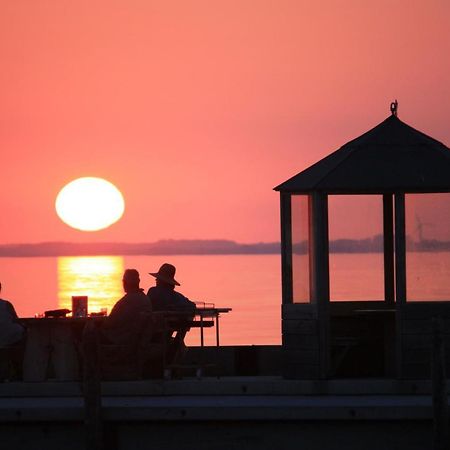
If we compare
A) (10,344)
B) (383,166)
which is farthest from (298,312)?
(10,344)

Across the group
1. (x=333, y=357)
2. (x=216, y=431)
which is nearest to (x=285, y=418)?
(x=216, y=431)

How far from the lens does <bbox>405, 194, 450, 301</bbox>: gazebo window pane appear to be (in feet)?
51.3

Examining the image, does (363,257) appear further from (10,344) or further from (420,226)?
(10,344)

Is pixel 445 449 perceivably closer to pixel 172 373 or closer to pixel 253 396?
pixel 253 396

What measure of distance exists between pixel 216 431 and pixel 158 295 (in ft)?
8.34

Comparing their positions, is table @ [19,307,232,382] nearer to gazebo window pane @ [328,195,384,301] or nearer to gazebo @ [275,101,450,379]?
gazebo @ [275,101,450,379]

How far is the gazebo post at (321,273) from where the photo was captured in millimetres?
15711

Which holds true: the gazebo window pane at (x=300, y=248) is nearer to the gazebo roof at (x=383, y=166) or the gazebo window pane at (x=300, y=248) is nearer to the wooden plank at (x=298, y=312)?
the wooden plank at (x=298, y=312)

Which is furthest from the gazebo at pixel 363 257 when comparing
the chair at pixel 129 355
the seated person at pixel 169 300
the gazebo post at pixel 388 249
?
the chair at pixel 129 355

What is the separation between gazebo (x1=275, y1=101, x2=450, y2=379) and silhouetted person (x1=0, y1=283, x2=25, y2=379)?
2713 millimetres

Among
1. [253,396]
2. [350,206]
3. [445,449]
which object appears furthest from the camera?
[350,206]

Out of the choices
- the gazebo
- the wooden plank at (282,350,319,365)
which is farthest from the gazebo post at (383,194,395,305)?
the wooden plank at (282,350,319,365)

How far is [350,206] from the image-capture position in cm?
1656

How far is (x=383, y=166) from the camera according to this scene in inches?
625
